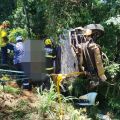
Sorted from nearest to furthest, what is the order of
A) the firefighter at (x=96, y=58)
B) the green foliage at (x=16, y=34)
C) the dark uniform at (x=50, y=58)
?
the firefighter at (x=96, y=58) → the dark uniform at (x=50, y=58) → the green foliage at (x=16, y=34)

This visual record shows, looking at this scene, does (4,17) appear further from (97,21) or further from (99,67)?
(99,67)

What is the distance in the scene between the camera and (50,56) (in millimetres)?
9109

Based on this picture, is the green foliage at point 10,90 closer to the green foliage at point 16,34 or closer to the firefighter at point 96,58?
the firefighter at point 96,58

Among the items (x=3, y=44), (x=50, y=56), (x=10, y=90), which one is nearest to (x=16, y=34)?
(x=3, y=44)

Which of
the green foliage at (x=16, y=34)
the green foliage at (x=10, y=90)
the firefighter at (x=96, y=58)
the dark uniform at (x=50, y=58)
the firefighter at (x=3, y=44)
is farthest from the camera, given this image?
the green foliage at (x=16, y=34)

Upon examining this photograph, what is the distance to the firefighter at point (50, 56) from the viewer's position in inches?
356

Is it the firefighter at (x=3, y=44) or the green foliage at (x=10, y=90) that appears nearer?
the green foliage at (x=10, y=90)

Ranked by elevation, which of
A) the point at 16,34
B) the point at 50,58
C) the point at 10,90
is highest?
the point at 16,34

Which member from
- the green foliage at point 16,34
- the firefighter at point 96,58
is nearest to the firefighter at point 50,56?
the firefighter at point 96,58

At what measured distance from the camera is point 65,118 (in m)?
7.31

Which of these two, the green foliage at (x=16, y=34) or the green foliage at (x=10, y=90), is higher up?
the green foliage at (x=16, y=34)

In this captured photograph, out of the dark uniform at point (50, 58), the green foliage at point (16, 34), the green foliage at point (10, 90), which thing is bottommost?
the green foliage at point (10, 90)

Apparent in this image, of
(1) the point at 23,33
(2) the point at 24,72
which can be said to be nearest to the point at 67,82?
(2) the point at 24,72

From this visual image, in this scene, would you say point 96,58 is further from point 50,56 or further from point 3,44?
point 3,44
